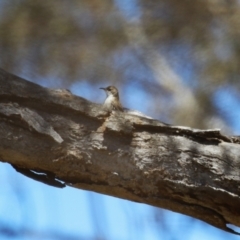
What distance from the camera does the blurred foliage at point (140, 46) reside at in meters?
1.25

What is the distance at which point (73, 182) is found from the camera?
2.63 feet

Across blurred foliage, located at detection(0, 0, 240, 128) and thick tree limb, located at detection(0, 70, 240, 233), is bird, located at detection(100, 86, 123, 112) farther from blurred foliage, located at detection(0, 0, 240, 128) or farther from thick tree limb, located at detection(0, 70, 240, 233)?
blurred foliage, located at detection(0, 0, 240, 128)

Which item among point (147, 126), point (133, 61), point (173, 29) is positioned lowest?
point (147, 126)

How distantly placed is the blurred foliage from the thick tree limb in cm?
41

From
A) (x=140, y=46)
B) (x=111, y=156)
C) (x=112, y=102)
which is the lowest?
(x=111, y=156)

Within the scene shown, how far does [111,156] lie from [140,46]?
56 cm

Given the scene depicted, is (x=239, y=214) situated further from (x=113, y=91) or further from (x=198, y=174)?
(x=113, y=91)

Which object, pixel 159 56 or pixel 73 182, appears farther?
pixel 159 56

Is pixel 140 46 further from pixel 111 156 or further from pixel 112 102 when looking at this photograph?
pixel 111 156

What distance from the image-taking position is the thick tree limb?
790mm

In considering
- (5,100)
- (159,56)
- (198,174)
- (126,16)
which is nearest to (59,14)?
(126,16)

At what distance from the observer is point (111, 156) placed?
0.80 meters

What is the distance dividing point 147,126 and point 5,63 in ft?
1.71

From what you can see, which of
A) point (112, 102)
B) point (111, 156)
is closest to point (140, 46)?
point (112, 102)
